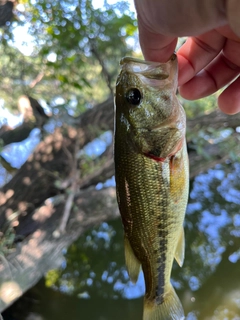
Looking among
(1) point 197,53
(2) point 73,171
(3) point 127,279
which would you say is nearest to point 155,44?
(1) point 197,53

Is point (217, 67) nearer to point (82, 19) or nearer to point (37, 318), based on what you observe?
point (82, 19)

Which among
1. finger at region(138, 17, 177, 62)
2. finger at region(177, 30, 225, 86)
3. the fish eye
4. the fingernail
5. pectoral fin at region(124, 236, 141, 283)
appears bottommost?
pectoral fin at region(124, 236, 141, 283)

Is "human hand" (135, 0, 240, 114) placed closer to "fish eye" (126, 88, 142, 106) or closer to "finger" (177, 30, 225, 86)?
"finger" (177, 30, 225, 86)

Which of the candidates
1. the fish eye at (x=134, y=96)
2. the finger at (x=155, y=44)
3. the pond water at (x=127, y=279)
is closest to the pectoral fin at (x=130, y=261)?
the fish eye at (x=134, y=96)

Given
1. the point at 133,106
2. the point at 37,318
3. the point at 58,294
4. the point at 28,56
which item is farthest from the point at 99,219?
the point at 133,106

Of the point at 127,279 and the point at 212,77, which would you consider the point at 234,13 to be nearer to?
the point at 212,77

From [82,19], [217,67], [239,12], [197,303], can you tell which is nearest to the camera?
[239,12]

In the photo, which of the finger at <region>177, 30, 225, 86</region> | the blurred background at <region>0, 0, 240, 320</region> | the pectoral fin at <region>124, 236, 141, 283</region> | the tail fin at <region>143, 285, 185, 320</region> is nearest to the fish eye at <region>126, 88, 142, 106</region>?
→ the finger at <region>177, 30, 225, 86</region>
